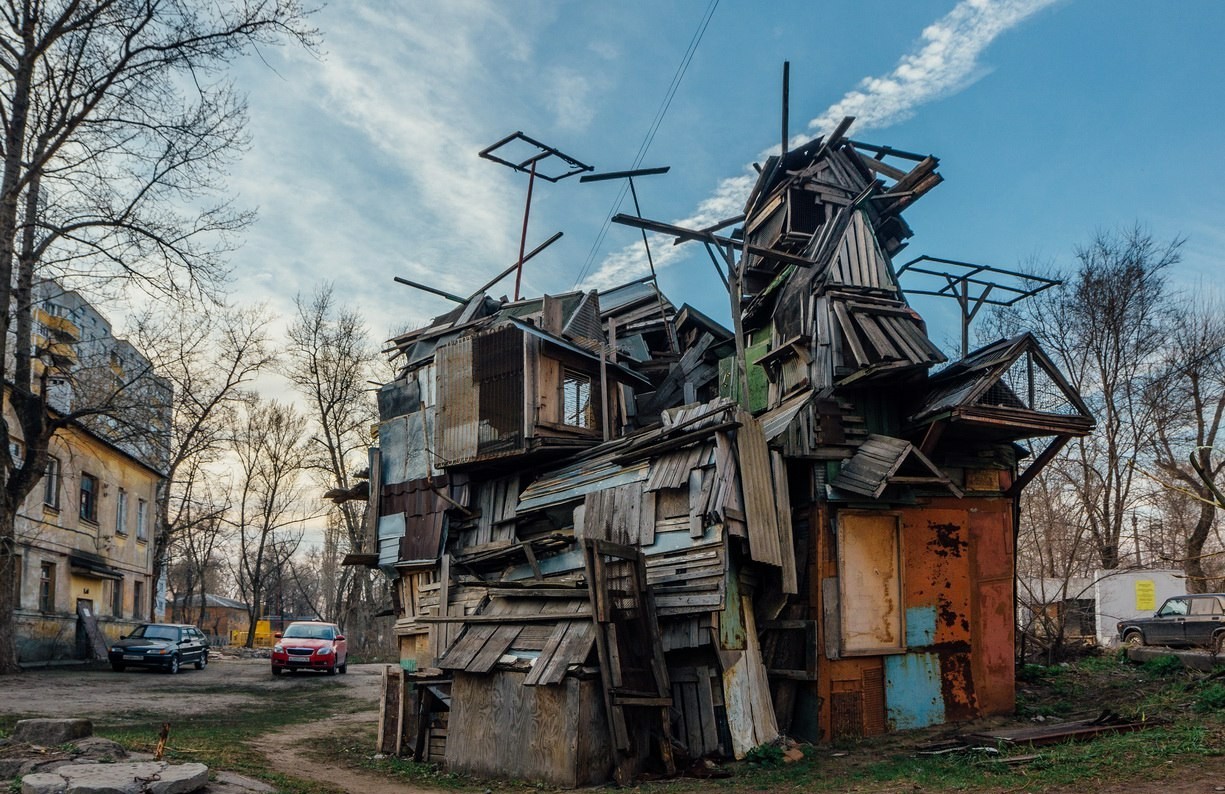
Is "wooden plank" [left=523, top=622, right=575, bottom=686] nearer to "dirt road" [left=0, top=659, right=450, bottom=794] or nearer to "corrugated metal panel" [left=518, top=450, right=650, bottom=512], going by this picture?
"dirt road" [left=0, top=659, right=450, bottom=794]

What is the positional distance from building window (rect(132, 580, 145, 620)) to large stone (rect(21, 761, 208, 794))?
32415mm

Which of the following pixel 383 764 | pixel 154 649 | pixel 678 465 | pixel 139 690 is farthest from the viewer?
pixel 154 649

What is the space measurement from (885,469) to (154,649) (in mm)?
22756

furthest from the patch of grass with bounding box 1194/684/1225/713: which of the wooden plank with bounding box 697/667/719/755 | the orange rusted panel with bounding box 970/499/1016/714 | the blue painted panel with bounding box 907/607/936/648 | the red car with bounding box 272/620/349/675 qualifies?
the red car with bounding box 272/620/349/675

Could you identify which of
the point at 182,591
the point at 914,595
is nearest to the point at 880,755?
the point at 914,595

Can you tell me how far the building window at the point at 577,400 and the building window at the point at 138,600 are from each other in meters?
26.5

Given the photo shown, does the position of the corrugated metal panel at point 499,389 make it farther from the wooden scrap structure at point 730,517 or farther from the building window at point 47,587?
the building window at point 47,587

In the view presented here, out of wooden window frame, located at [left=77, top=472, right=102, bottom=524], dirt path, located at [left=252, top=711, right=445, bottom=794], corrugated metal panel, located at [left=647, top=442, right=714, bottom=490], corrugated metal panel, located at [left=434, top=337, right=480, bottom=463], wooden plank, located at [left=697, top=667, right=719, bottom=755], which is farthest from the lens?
wooden window frame, located at [left=77, top=472, right=102, bottom=524]

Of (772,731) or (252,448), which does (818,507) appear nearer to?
(772,731)

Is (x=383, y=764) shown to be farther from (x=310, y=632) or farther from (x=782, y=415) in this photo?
(x=310, y=632)

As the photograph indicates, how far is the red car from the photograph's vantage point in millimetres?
28678

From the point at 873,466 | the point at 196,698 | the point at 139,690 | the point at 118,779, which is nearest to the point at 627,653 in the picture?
the point at 873,466

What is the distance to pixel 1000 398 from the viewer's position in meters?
15.6

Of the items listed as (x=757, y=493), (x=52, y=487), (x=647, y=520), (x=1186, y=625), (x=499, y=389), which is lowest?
(x=1186, y=625)
